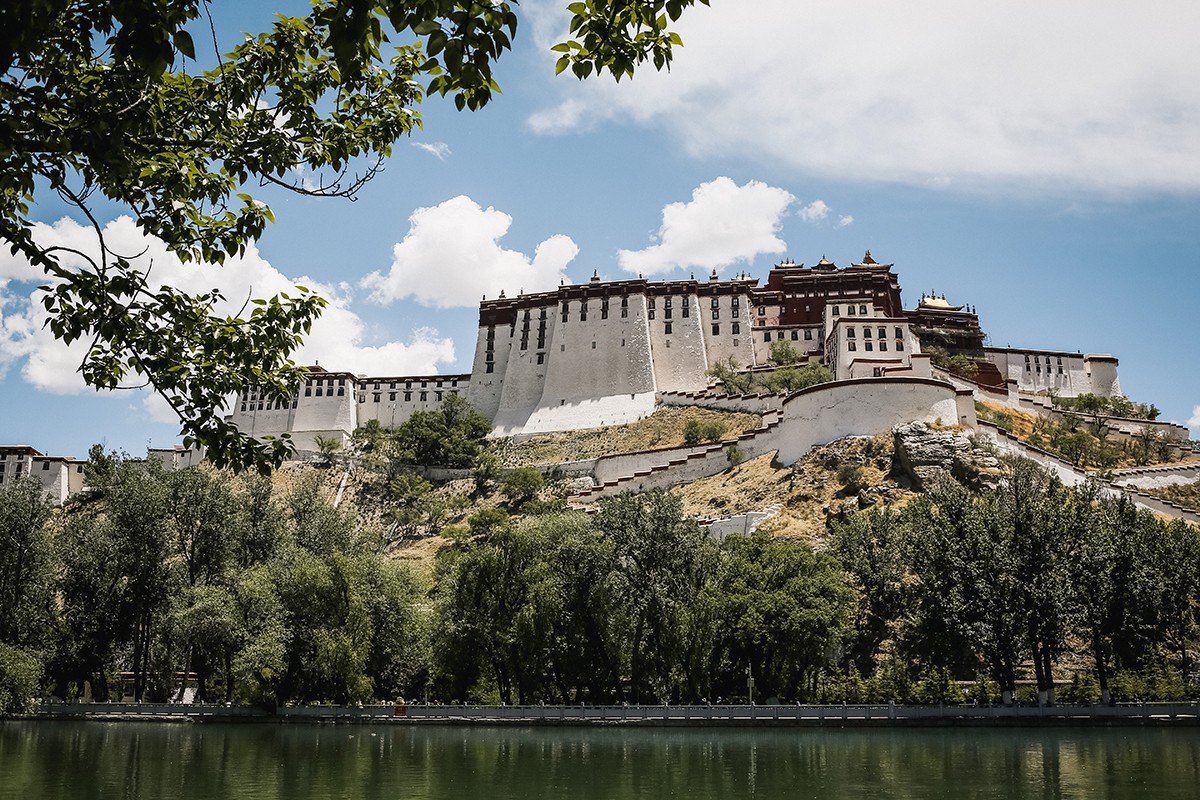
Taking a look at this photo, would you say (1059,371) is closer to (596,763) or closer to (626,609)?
(626,609)

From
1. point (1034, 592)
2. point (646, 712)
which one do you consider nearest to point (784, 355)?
point (1034, 592)

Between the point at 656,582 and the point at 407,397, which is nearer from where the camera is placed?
the point at 656,582

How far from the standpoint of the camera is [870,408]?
52875 mm

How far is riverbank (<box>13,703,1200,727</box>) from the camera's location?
32125 millimetres

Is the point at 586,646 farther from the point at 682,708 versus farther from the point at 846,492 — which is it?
the point at 846,492

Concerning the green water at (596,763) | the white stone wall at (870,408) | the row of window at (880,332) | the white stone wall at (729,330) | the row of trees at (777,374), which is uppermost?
the white stone wall at (729,330)

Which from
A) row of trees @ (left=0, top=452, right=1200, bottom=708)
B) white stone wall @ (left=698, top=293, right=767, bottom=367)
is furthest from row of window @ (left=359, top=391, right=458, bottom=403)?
row of trees @ (left=0, top=452, right=1200, bottom=708)

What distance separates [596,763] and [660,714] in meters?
9.96

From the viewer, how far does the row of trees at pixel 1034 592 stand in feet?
110

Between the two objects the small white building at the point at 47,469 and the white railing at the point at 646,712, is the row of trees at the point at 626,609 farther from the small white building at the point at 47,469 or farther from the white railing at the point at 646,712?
the small white building at the point at 47,469

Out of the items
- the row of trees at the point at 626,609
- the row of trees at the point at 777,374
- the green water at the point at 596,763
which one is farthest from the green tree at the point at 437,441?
the green water at the point at 596,763

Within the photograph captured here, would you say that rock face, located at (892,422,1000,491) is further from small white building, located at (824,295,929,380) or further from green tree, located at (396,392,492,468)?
green tree, located at (396,392,492,468)

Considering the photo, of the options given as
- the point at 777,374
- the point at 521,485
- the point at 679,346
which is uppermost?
the point at 679,346

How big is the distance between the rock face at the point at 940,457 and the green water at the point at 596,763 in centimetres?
1761
